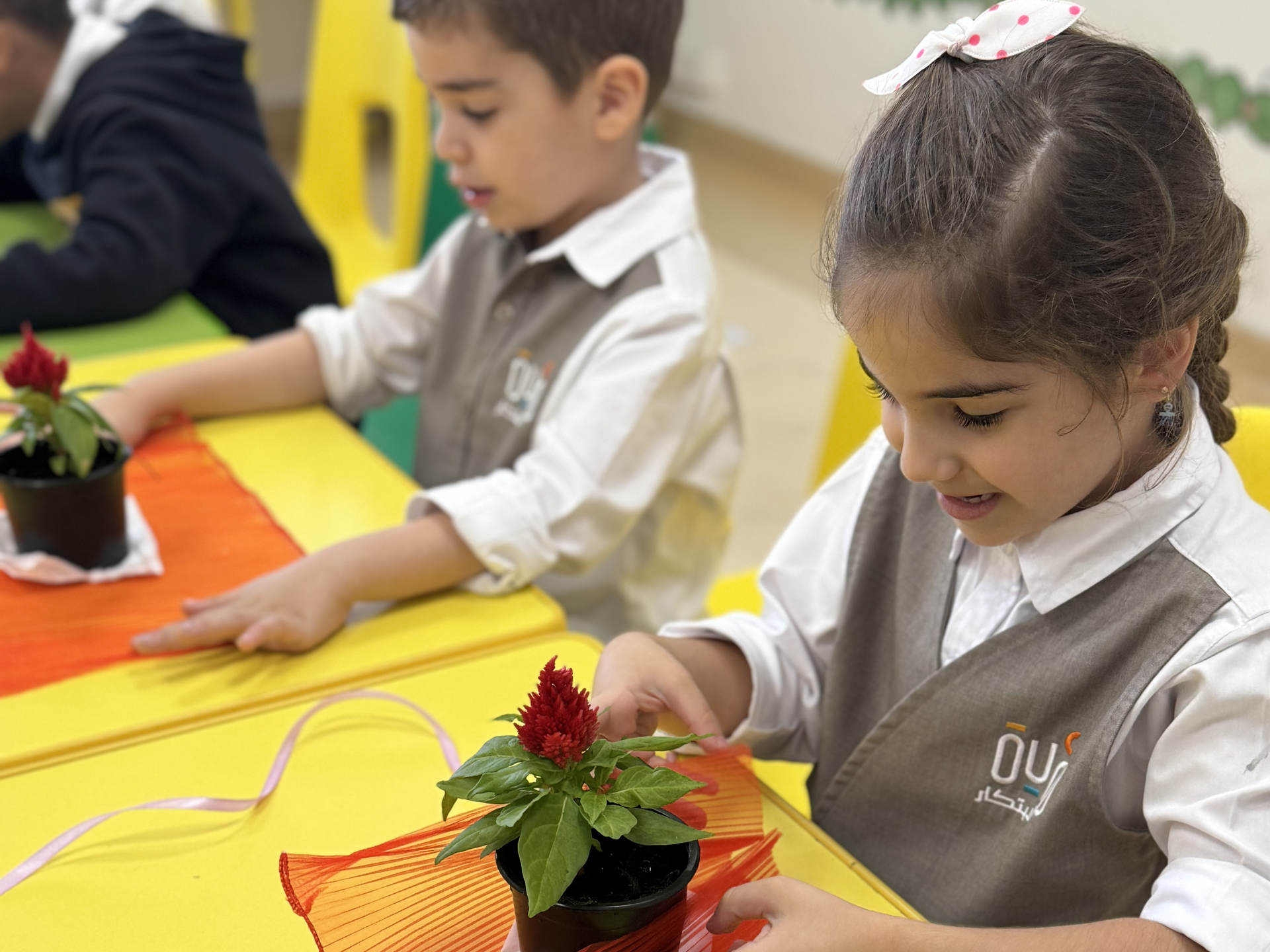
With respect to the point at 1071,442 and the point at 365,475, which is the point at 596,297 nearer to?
the point at 365,475

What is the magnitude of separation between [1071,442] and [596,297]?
26.6 inches

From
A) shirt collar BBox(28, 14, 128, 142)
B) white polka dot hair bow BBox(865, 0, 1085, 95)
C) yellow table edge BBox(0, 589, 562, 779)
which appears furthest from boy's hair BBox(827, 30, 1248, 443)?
shirt collar BBox(28, 14, 128, 142)

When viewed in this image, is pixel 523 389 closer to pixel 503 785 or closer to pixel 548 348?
pixel 548 348

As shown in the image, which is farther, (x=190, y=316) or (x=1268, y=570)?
(x=190, y=316)

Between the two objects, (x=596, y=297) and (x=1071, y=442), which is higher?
(x=1071, y=442)

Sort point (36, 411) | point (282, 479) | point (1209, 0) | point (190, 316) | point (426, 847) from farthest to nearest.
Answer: point (1209, 0) → point (190, 316) → point (282, 479) → point (36, 411) → point (426, 847)

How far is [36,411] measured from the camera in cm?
101

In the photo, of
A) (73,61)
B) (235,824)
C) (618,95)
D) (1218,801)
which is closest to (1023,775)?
(1218,801)

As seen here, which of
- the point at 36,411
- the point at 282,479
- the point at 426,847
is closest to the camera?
the point at 426,847

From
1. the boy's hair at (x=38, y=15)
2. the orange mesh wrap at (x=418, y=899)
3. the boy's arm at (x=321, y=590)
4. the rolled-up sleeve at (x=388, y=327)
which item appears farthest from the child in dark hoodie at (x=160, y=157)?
the orange mesh wrap at (x=418, y=899)

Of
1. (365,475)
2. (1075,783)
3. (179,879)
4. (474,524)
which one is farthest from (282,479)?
(1075,783)

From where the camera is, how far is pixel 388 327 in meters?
1.50

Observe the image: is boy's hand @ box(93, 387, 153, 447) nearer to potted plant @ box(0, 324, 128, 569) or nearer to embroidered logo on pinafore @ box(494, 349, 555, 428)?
potted plant @ box(0, 324, 128, 569)

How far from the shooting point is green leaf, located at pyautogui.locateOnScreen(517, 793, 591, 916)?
1.84 ft
